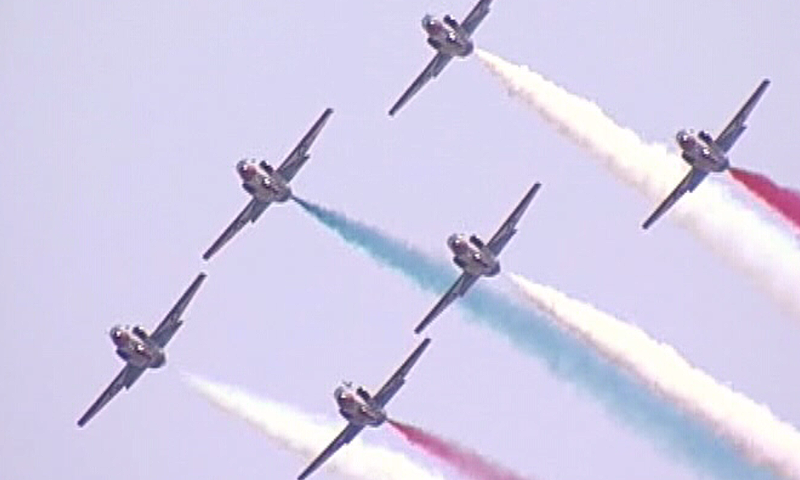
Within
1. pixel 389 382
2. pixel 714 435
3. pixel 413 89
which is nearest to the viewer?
pixel 714 435

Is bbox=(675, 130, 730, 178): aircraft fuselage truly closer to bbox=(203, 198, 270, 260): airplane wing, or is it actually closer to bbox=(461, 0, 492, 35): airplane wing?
bbox=(461, 0, 492, 35): airplane wing

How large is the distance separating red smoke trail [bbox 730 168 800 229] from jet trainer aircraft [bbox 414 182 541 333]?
687cm

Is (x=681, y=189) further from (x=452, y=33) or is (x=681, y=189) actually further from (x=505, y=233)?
(x=452, y=33)

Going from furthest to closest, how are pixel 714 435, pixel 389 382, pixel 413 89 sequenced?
pixel 413 89, pixel 389 382, pixel 714 435

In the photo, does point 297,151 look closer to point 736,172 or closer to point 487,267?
point 487,267

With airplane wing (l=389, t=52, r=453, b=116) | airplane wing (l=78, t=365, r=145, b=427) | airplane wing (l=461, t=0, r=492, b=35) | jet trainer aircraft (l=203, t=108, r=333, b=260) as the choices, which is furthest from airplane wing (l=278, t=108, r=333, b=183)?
airplane wing (l=78, t=365, r=145, b=427)

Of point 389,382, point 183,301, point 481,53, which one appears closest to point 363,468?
point 389,382

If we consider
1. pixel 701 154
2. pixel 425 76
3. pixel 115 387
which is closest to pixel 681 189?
pixel 701 154

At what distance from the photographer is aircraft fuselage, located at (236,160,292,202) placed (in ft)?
219

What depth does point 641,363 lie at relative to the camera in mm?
60938

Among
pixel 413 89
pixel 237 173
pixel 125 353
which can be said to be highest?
pixel 413 89

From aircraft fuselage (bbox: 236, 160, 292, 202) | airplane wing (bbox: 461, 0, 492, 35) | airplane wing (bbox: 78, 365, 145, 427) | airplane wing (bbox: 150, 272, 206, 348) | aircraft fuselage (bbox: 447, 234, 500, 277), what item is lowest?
airplane wing (bbox: 78, 365, 145, 427)

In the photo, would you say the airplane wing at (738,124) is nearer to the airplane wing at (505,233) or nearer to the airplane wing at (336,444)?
the airplane wing at (505,233)

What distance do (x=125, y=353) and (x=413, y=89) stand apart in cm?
1070
